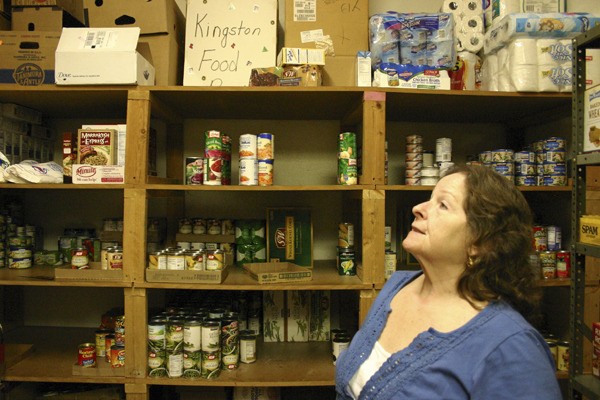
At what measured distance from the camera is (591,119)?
66.2 inches

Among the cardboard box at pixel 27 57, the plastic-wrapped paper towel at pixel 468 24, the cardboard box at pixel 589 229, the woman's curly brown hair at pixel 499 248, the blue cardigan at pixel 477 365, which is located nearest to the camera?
the blue cardigan at pixel 477 365

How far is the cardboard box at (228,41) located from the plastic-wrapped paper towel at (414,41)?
509 millimetres

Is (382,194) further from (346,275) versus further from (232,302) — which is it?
(232,302)

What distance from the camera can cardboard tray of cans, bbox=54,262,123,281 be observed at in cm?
208

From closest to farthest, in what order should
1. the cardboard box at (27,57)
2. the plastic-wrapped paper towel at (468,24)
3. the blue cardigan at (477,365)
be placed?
the blue cardigan at (477,365)
the cardboard box at (27,57)
the plastic-wrapped paper towel at (468,24)

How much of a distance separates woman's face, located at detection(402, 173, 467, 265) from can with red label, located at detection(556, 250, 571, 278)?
1.19m

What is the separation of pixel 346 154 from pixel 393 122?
0.71 meters

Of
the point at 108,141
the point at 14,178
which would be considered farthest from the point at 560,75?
the point at 14,178

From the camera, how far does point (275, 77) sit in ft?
6.89

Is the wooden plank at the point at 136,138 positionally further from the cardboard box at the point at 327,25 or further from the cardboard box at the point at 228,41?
the cardboard box at the point at 327,25

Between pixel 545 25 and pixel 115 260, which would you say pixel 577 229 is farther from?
pixel 115 260

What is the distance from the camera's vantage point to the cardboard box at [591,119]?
1646 millimetres

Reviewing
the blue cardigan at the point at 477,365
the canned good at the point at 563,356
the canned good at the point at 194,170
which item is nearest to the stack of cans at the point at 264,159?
the canned good at the point at 194,170

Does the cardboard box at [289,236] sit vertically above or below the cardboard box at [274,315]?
above
